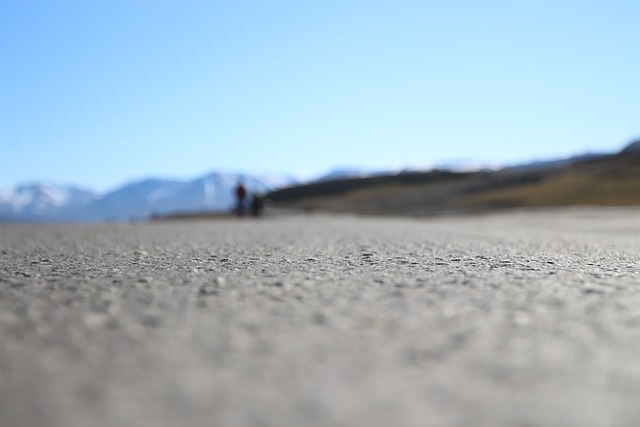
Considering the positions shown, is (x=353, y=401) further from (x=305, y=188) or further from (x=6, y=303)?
(x=305, y=188)

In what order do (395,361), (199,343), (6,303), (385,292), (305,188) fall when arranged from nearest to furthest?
(395,361), (199,343), (6,303), (385,292), (305,188)

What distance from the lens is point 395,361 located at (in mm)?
3172

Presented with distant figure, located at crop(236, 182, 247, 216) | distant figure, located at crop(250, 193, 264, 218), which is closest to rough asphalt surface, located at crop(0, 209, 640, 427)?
distant figure, located at crop(236, 182, 247, 216)

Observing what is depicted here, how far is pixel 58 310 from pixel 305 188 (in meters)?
172

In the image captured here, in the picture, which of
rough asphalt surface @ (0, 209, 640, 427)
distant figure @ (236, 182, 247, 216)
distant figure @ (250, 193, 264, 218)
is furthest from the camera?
distant figure @ (250, 193, 264, 218)

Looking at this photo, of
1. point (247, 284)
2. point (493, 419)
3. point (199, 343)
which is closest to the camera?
point (493, 419)

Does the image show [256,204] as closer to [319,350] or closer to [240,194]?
[240,194]

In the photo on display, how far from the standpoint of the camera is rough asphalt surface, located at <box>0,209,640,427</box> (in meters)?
2.58

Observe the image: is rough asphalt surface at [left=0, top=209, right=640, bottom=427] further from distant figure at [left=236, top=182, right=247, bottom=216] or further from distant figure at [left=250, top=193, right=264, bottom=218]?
distant figure at [left=250, top=193, right=264, bottom=218]

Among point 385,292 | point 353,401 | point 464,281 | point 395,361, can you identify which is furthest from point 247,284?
point 353,401

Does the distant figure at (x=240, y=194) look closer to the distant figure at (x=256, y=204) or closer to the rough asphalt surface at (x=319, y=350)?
the distant figure at (x=256, y=204)

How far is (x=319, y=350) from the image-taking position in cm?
334

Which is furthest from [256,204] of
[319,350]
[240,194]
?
[319,350]

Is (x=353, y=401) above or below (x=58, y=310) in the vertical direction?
below
